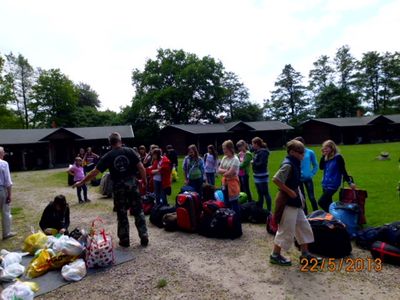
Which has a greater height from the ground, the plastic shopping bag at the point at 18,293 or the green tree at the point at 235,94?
the green tree at the point at 235,94

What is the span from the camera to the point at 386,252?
445 cm

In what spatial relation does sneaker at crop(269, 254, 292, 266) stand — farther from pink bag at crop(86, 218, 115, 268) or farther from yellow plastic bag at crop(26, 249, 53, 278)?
yellow plastic bag at crop(26, 249, 53, 278)

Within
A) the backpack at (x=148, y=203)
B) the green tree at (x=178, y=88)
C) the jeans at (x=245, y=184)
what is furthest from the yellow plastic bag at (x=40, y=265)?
the green tree at (x=178, y=88)

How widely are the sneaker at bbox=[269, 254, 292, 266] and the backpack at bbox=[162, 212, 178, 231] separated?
8.49 feet

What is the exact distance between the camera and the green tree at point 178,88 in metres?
50.6

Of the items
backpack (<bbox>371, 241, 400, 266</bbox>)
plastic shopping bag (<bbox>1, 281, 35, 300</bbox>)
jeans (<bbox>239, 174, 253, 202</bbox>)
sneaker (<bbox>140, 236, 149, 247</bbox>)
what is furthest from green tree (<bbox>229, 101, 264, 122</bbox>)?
plastic shopping bag (<bbox>1, 281, 35, 300</bbox>)

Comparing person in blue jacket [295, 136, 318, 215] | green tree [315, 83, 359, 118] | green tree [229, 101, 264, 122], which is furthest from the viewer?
green tree [229, 101, 264, 122]

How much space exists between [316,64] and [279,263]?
75047 mm

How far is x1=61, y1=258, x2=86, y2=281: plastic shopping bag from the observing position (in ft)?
14.9

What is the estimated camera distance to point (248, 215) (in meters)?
7.07

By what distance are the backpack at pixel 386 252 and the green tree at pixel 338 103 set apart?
2431 inches

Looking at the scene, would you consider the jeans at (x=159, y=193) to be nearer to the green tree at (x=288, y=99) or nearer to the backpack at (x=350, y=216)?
the backpack at (x=350, y=216)

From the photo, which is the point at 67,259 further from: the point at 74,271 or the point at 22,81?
the point at 22,81

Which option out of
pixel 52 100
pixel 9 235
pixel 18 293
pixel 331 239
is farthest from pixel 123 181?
pixel 52 100
